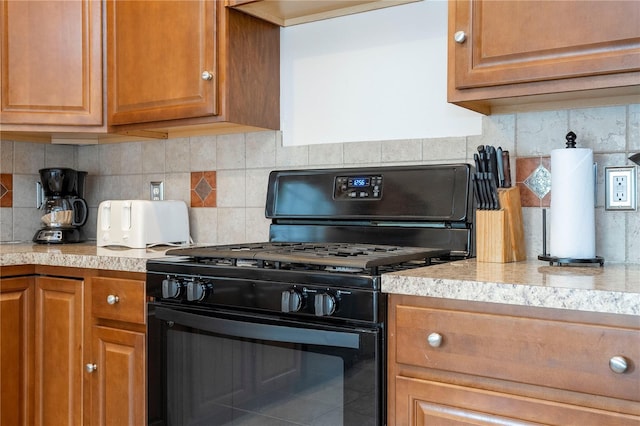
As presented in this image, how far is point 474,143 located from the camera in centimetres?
181

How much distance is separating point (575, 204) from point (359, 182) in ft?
2.27

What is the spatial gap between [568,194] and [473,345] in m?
0.57

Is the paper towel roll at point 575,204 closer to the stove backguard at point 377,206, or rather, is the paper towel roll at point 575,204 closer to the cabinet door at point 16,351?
the stove backguard at point 377,206

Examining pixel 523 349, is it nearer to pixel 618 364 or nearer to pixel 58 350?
pixel 618 364

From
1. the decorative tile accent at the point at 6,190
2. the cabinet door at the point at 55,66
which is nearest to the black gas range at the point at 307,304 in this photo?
the cabinet door at the point at 55,66

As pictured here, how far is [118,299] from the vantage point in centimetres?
180

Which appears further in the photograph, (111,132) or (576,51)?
(111,132)

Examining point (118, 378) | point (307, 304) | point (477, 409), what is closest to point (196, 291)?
point (307, 304)

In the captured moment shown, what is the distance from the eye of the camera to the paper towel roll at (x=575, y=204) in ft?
4.99

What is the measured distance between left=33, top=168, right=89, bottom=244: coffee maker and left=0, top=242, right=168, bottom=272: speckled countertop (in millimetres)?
280

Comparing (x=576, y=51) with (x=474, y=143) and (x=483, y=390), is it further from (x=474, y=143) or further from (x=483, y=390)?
(x=483, y=390)

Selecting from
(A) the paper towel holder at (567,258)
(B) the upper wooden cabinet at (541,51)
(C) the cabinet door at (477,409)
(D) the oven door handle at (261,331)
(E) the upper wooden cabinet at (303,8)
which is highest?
(E) the upper wooden cabinet at (303,8)

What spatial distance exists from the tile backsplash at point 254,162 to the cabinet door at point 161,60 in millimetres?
319

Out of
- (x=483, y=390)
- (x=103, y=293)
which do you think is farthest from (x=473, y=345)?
(x=103, y=293)
